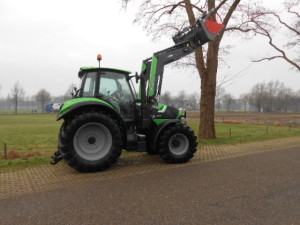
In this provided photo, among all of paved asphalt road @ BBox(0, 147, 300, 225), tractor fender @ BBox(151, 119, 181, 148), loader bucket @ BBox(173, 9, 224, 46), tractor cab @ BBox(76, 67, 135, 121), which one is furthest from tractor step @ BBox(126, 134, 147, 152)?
loader bucket @ BBox(173, 9, 224, 46)

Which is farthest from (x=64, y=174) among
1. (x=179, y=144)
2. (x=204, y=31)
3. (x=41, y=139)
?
(x=41, y=139)

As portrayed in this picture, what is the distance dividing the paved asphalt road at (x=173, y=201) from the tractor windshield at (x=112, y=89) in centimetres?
182

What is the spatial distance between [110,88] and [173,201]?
3.38 metres

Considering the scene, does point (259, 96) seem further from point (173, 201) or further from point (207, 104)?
point (173, 201)

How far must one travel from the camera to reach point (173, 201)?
4.16 metres

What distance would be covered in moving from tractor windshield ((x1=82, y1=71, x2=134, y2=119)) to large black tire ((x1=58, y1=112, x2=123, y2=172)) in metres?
0.60

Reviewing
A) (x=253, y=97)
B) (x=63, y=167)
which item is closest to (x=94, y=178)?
(x=63, y=167)

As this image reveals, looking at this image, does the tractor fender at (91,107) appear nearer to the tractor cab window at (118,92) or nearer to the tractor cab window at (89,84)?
the tractor cab window at (118,92)

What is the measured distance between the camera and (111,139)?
6145mm

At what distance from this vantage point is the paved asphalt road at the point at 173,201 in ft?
11.6

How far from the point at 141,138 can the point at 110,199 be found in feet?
8.21

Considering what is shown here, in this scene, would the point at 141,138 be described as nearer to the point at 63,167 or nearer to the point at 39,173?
the point at 63,167

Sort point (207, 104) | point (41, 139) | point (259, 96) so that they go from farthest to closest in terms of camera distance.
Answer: point (259, 96)
point (41, 139)
point (207, 104)

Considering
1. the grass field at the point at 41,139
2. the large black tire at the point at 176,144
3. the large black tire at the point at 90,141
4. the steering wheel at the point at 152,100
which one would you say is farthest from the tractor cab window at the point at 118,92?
the grass field at the point at 41,139
